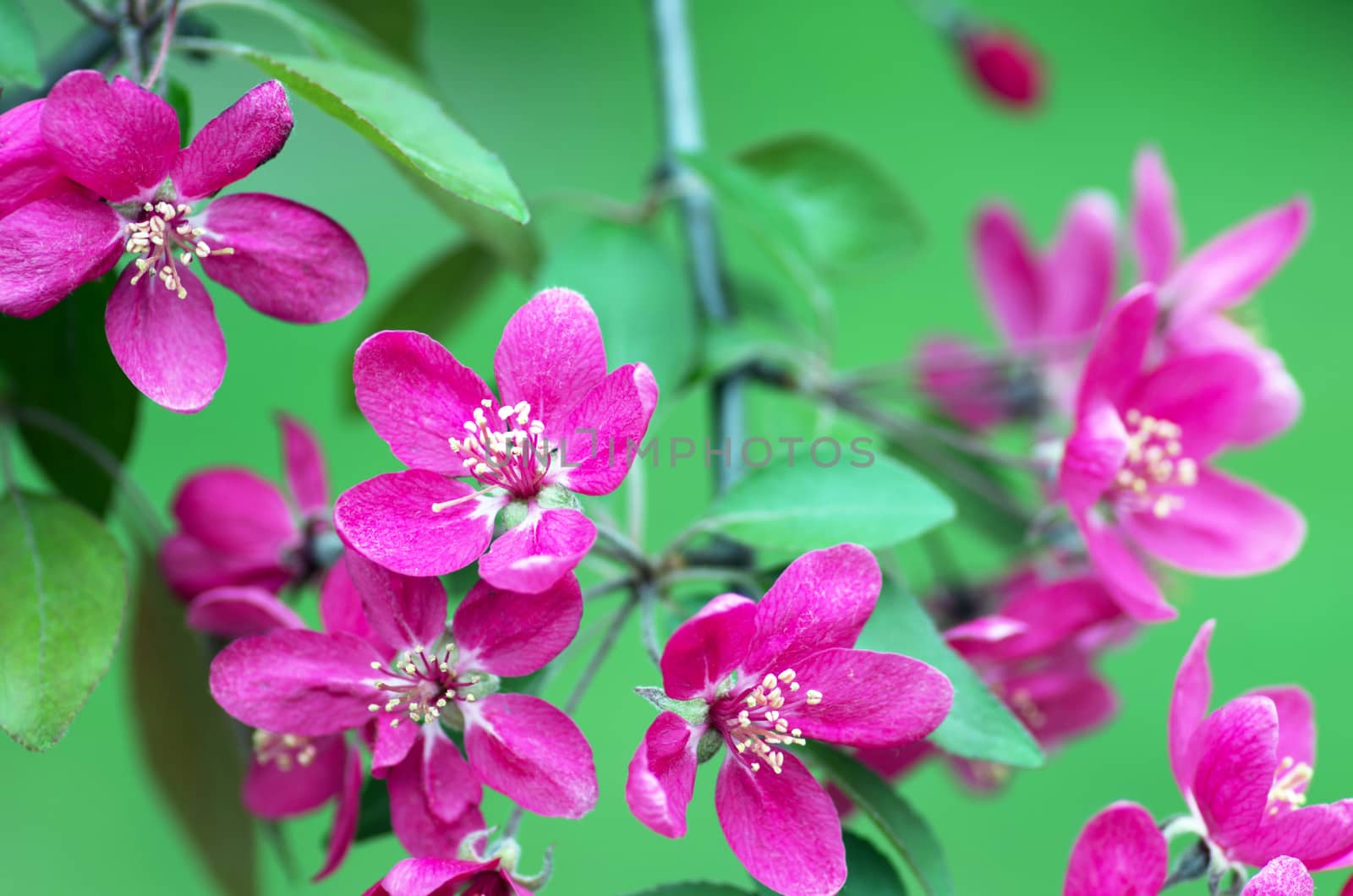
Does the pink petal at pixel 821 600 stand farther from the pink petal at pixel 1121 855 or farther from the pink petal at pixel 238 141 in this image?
the pink petal at pixel 238 141

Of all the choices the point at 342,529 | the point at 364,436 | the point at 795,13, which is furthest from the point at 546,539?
the point at 795,13

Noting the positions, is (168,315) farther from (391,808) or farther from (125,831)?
(125,831)

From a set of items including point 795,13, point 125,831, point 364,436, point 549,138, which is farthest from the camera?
point 795,13

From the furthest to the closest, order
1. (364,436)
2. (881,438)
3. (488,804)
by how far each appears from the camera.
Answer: (364,436) < (881,438) < (488,804)

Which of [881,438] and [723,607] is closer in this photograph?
[723,607]

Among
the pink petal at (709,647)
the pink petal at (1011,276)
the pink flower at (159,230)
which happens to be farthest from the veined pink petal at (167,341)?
the pink petal at (1011,276)

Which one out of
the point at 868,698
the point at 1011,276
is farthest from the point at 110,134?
the point at 1011,276
